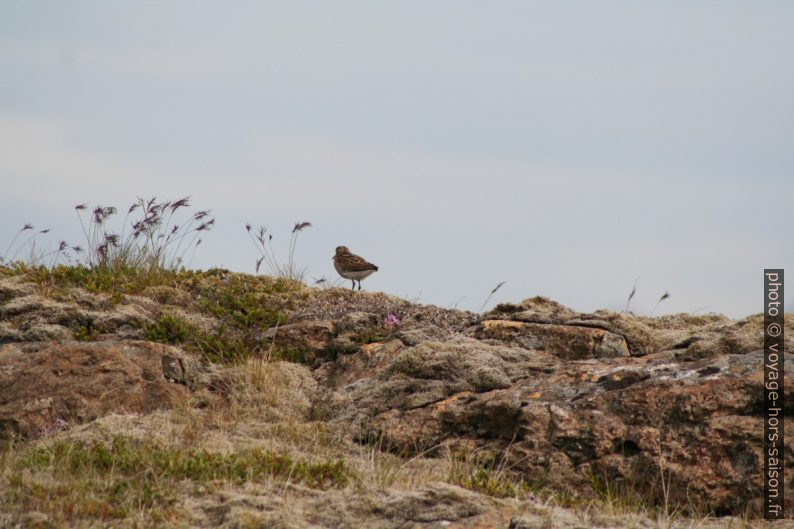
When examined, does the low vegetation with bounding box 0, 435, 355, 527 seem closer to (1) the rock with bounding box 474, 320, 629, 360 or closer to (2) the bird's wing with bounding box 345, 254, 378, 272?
(1) the rock with bounding box 474, 320, 629, 360

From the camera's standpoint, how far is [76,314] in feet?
41.4

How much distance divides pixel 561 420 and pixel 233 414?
3528mm

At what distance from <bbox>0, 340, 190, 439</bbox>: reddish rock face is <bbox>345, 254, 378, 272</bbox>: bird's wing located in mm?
4382

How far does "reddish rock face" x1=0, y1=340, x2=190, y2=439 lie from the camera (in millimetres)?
10172

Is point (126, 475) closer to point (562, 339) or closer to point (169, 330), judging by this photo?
point (169, 330)

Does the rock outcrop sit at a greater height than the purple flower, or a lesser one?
lesser

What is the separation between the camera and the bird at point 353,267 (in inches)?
598

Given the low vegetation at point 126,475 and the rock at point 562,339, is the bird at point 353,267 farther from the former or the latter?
the low vegetation at point 126,475

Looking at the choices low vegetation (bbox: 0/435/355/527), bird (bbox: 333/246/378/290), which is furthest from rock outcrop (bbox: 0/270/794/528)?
bird (bbox: 333/246/378/290)

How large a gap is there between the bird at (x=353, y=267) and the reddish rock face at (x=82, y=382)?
4365mm

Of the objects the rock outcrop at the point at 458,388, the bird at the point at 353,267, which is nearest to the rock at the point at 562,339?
the rock outcrop at the point at 458,388

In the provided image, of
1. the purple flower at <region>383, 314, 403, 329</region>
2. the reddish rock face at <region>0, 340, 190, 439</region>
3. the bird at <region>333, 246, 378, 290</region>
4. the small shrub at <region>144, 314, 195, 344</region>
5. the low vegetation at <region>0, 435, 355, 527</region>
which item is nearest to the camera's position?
A: the low vegetation at <region>0, 435, 355, 527</region>

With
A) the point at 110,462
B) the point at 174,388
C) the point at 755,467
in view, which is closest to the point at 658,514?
the point at 755,467

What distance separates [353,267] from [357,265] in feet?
0.23
